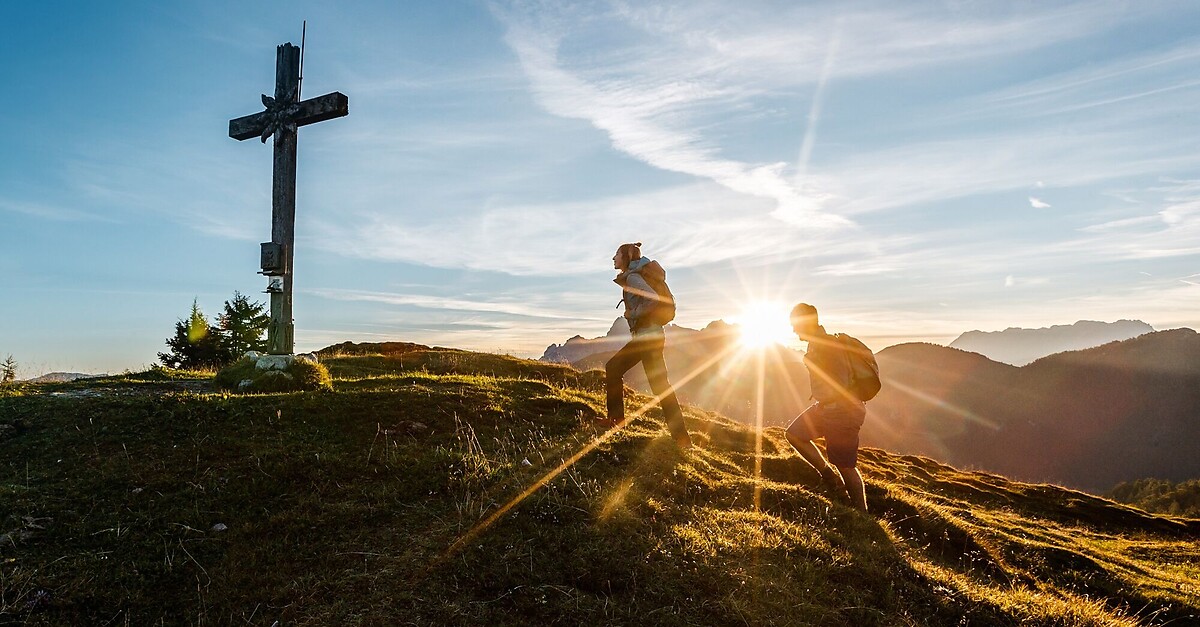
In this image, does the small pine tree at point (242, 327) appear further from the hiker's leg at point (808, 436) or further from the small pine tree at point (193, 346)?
the hiker's leg at point (808, 436)

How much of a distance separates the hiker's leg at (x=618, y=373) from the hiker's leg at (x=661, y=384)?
0.62 feet

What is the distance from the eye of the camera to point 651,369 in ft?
30.6

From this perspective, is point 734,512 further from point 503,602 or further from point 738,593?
point 503,602

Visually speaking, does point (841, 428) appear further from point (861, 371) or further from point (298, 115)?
point (298, 115)

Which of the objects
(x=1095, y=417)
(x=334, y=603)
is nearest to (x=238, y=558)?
(x=334, y=603)

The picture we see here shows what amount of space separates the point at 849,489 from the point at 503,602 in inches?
223

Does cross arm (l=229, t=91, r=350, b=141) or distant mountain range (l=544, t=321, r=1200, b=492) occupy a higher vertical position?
cross arm (l=229, t=91, r=350, b=141)

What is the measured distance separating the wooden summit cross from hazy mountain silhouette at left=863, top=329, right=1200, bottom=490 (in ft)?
479

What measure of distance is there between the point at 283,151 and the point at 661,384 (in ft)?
31.8

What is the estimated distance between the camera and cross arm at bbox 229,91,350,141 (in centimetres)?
1276

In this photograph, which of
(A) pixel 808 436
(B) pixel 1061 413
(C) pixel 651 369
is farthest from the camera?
(B) pixel 1061 413

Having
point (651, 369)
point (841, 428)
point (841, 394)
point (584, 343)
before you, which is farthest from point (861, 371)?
point (584, 343)

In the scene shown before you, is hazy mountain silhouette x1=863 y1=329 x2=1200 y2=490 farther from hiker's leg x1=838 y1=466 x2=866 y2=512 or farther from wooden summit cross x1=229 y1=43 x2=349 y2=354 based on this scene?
wooden summit cross x1=229 y1=43 x2=349 y2=354

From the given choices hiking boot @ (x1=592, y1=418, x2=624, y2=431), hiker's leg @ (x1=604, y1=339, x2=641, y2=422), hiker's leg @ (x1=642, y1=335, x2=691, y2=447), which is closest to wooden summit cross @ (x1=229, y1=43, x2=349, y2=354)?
hiking boot @ (x1=592, y1=418, x2=624, y2=431)
